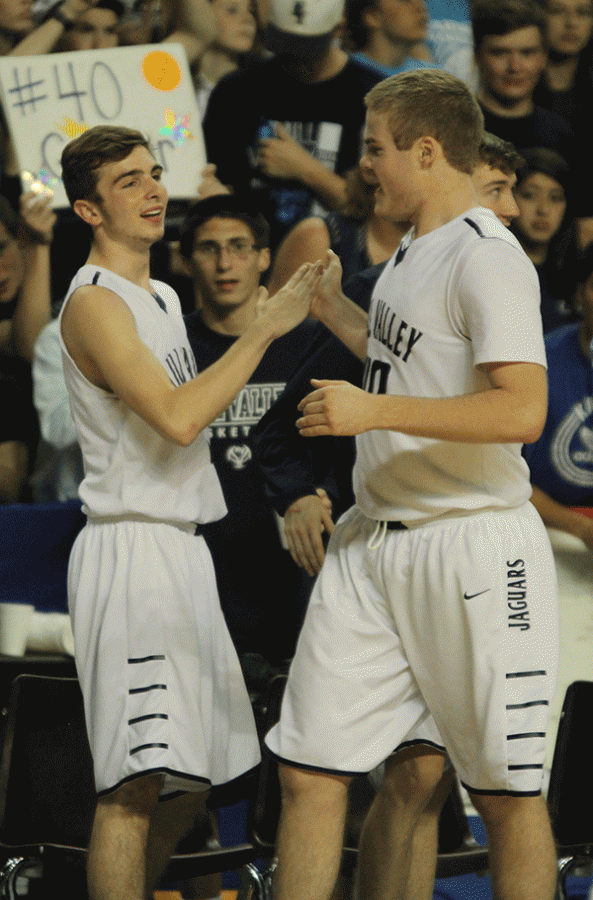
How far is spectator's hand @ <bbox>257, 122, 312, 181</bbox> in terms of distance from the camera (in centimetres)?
459

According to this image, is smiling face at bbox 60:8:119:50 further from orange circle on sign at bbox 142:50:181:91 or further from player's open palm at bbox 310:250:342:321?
player's open palm at bbox 310:250:342:321

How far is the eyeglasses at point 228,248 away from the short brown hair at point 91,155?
115 cm

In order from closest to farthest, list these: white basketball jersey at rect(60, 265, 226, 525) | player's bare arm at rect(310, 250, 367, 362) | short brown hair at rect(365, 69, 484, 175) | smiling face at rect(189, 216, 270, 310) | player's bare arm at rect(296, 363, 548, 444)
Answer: player's bare arm at rect(296, 363, 548, 444) < short brown hair at rect(365, 69, 484, 175) < white basketball jersey at rect(60, 265, 226, 525) < player's bare arm at rect(310, 250, 367, 362) < smiling face at rect(189, 216, 270, 310)

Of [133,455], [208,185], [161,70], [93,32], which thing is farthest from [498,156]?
[93,32]

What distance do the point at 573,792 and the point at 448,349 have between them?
1.32 meters

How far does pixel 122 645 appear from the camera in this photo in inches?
103

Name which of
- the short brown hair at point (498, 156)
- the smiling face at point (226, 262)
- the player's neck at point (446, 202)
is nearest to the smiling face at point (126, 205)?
the player's neck at point (446, 202)

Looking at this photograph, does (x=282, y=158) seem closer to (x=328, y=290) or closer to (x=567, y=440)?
(x=567, y=440)

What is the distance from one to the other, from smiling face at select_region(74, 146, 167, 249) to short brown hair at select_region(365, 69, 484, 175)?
0.70 m

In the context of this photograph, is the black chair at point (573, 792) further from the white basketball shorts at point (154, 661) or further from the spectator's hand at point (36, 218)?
the spectator's hand at point (36, 218)

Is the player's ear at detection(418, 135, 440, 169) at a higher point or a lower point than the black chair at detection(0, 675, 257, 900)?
higher

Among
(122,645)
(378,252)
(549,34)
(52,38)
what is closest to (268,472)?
(122,645)

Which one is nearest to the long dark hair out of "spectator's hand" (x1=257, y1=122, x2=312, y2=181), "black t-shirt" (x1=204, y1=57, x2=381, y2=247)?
"black t-shirt" (x1=204, y1=57, x2=381, y2=247)

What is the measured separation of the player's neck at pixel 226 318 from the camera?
402cm
